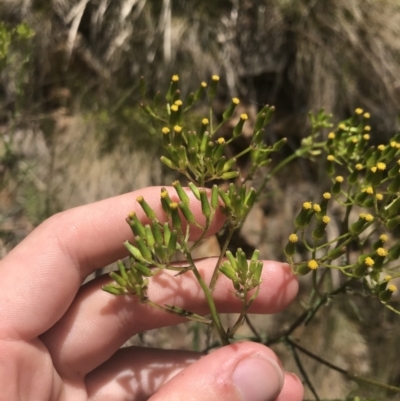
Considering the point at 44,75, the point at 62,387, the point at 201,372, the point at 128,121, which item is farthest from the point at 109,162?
the point at 201,372

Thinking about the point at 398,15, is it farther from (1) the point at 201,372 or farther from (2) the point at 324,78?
(1) the point at 201,372

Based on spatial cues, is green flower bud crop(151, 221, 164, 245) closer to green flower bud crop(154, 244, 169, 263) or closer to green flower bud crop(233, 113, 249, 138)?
green flower bud crop(154, 244, 169, 263)

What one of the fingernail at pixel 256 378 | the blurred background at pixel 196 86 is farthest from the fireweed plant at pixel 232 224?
the blurred background at pixel 196 86

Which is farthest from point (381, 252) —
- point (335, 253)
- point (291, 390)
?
point (291, 390)

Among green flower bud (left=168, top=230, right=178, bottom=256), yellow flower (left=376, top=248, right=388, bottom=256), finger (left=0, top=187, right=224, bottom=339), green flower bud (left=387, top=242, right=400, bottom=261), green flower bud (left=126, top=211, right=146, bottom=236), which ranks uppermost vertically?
green flower bud (left=126, top=211, right=146, bottom=236)

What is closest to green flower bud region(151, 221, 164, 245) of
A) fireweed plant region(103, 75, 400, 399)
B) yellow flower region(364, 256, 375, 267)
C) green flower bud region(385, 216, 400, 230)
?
fireweed plant region(103, 75, 400, 399)

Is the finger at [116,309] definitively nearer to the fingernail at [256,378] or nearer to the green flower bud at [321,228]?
the fingernail at [256,378]
